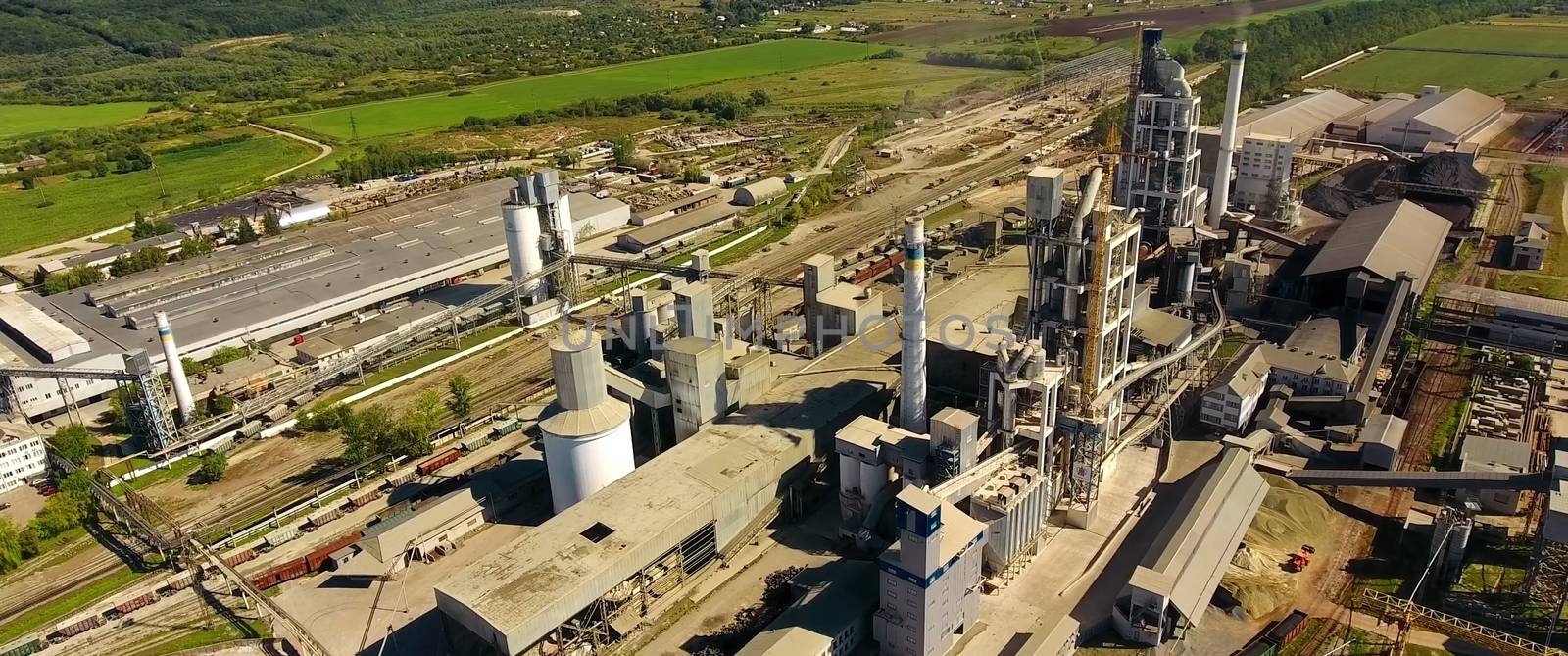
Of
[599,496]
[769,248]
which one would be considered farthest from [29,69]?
[599,496]

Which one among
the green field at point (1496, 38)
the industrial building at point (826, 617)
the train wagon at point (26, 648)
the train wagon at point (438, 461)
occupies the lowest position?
the train wagon at point (26, 648)

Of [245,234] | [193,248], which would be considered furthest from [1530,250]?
[193,248]

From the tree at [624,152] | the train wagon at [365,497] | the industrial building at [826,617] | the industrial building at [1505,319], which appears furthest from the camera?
the tree at [624,152]

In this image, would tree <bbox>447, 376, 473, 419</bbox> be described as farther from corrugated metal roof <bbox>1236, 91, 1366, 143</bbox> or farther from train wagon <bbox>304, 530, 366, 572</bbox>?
corrugated metal roof <bbox>1236, 91, 1366, 143</bbox>

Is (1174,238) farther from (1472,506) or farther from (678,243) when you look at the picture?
(678,243)

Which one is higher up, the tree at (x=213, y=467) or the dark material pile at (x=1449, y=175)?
the dark material pile at (x=1449, y=175)

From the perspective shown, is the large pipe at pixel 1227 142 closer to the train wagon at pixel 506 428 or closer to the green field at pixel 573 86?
the train wagon at pixel 506 428

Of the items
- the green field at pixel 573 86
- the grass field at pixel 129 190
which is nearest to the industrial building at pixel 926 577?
the grass field at pixel 129 190

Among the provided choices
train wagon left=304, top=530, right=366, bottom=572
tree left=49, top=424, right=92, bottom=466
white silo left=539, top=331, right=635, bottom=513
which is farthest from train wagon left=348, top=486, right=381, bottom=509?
tree left=49, top=424, right=92, bottom=466
